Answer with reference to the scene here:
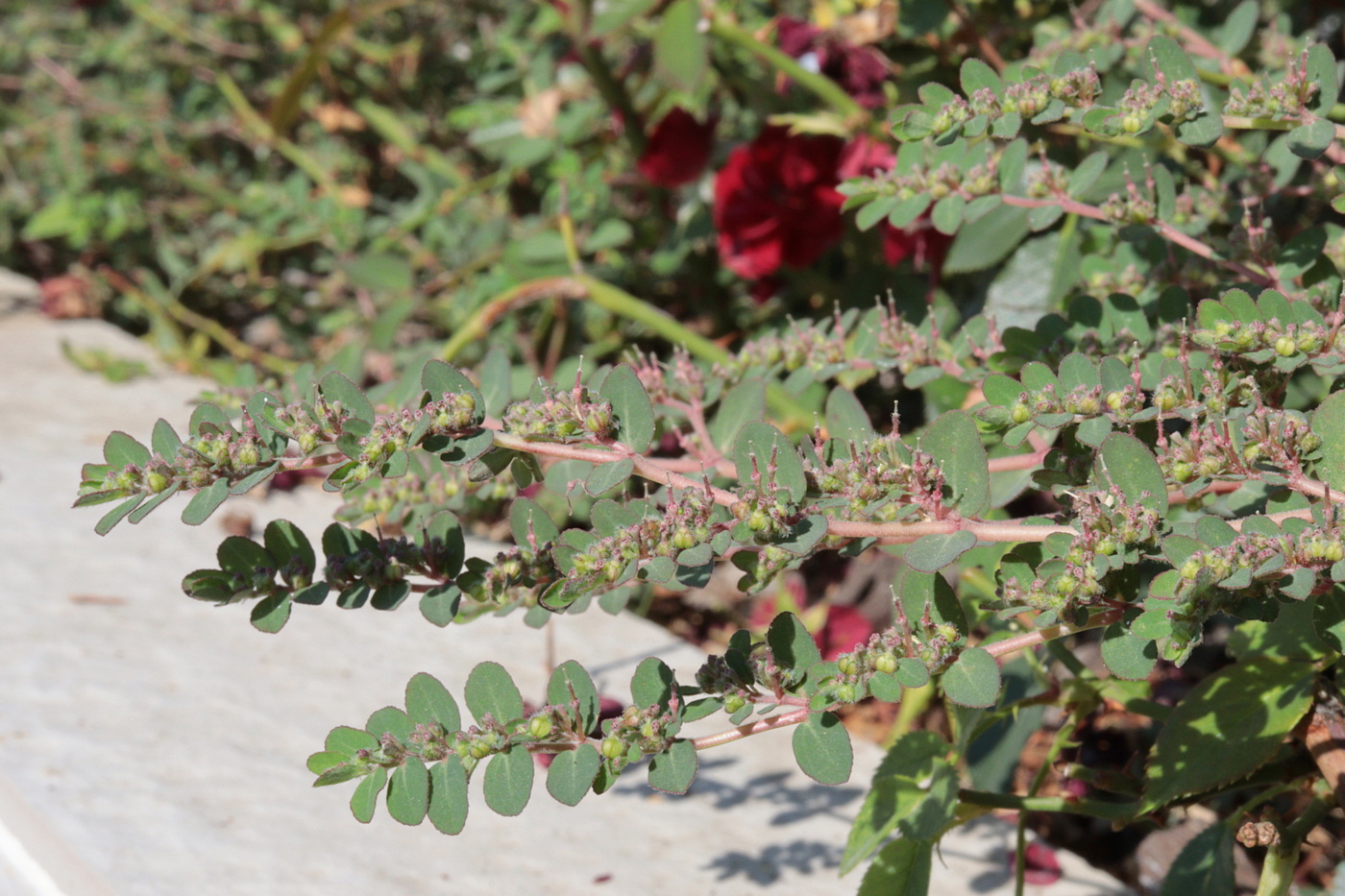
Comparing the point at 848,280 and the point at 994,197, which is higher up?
the point at 994,197

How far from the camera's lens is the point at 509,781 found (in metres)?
0.62

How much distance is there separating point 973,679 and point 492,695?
27cm

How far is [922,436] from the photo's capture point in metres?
0.66

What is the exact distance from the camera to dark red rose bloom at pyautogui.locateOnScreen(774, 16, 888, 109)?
56.2 inches

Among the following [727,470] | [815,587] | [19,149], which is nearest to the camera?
[727,470]

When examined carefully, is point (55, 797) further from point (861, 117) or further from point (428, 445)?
point (861, 117)

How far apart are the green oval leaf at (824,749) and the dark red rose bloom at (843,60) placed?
985 mm

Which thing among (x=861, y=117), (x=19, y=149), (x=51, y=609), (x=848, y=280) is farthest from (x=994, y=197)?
(x=19, y=149)

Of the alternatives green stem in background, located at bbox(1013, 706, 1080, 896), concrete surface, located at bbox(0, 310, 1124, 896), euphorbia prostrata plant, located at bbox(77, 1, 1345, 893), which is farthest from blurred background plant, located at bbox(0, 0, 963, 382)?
green stem in background, located at bbox(1013, 706, 1080, 896)

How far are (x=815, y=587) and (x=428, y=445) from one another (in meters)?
1.15

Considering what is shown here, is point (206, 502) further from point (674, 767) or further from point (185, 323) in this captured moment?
point (185, 323)

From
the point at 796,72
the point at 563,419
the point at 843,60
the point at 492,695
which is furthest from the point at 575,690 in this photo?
the point at 843,60

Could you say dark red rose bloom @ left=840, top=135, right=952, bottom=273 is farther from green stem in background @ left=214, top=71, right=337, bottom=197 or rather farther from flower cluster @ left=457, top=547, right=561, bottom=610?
green stem in background @ left=214, top=71, right=337, bottom=197

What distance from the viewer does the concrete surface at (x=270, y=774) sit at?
0.94 metres
